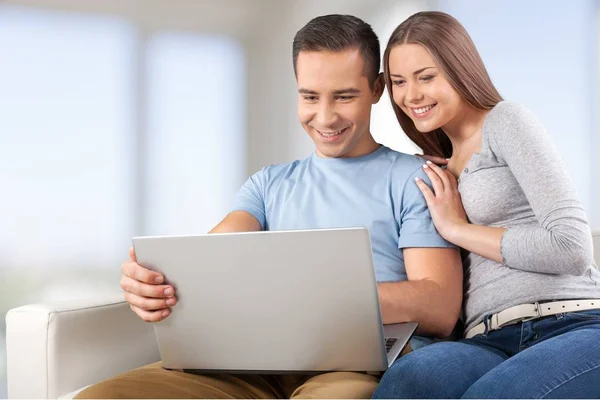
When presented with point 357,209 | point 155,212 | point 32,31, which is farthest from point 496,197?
point 32,31

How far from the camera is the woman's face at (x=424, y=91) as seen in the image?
62.2 inches

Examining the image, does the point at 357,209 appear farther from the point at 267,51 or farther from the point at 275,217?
the point at 267,51

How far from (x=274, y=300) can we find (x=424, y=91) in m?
0.65

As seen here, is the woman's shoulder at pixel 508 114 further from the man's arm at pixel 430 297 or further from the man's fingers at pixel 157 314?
the man's fingers at pixel 157 314

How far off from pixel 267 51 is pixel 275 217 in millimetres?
2752

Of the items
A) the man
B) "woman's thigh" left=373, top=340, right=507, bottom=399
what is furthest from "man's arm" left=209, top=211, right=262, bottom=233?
"woman's thigh" left=373, top=340, right=507, bottom=399

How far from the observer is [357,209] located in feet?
5.46

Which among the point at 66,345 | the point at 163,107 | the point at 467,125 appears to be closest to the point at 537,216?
the point at 467,125

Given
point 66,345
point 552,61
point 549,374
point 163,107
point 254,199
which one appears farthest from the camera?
point 163,107

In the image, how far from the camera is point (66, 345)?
155 centimetres

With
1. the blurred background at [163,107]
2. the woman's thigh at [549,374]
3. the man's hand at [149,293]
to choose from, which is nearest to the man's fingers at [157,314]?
the man's hand at [149,293]

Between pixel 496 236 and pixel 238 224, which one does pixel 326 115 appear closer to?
pixel 238 224

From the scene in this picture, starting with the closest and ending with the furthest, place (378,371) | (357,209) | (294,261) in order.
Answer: (294,261)
(378,371)
(357,209)

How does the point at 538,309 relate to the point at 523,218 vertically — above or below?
below
